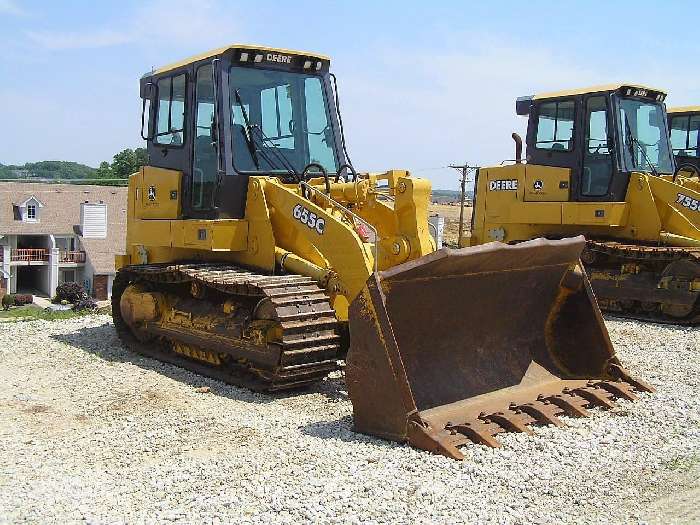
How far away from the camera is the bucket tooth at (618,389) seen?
22.0ft

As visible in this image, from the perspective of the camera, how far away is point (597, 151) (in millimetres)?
12656

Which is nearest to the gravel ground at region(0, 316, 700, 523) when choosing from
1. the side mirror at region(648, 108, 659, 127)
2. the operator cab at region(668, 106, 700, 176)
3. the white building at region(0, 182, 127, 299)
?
the side mirror at region(648, 108, 659, 127)

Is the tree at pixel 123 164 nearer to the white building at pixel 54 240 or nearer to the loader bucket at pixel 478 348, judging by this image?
the white building at pixel 54 240

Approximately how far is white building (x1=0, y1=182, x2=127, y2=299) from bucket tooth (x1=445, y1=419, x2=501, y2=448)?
37125 mm

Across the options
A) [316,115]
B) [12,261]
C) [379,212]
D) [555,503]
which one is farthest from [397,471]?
[12,261]

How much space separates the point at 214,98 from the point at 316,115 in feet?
3.91

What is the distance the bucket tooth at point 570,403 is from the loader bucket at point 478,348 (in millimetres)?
12

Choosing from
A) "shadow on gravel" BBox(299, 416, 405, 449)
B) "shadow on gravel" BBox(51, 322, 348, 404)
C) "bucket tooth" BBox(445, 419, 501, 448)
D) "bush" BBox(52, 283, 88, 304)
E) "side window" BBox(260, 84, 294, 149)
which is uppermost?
"side window" BBox(260, 84, 294, 149)

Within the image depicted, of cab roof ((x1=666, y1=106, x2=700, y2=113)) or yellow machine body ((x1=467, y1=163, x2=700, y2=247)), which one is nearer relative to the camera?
yellow machine body ((x1=467, y1=163, x2=700, y2=247))

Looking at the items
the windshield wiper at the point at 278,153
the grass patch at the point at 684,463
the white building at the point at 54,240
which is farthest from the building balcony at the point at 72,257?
the grass patch at the point at 684,463

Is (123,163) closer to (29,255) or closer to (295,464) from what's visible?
(29,255)

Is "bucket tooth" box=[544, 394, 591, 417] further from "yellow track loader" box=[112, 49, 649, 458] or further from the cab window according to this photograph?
the cab window

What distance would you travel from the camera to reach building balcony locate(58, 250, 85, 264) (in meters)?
42.8

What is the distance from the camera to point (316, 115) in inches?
349
